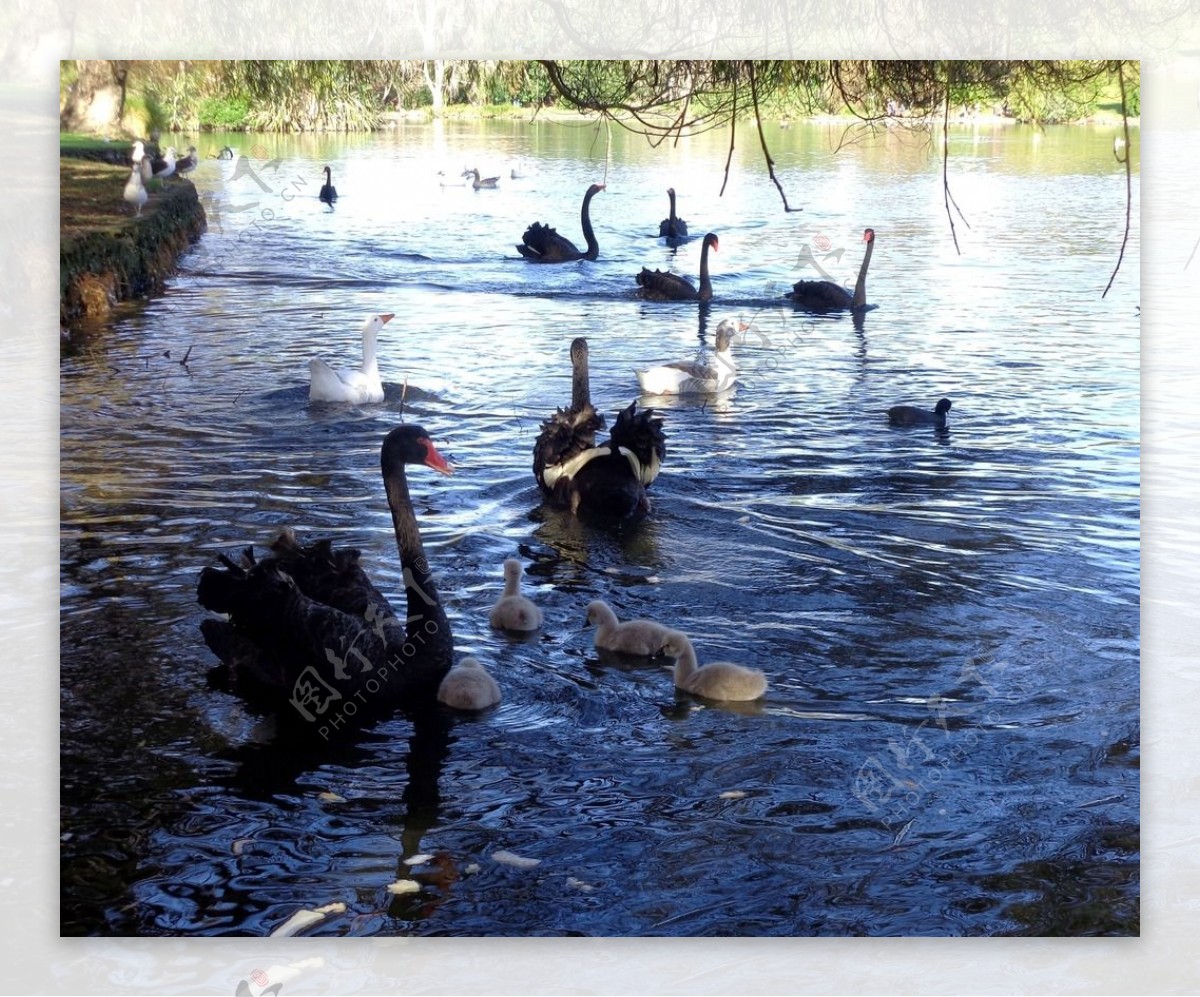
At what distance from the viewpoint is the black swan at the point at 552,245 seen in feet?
20.2

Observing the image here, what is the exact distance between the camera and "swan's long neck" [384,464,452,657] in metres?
4.49

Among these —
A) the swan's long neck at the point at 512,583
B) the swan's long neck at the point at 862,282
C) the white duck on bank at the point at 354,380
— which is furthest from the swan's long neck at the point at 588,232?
the swan's long neck at the point at 512,583

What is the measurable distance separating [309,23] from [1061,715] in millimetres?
2845

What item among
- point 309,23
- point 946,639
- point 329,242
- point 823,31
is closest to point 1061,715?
point 946,639

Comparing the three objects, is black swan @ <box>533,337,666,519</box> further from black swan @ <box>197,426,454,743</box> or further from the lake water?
black swan @ <box>197,426,454,743</box>

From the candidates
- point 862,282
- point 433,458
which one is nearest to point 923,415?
point 862,282

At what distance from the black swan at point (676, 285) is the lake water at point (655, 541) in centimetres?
9

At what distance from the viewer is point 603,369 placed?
21.3 ft

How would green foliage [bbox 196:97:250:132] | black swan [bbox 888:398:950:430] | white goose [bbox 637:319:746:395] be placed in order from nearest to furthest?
green foliage [bbox 196:97:250:132]
black swan [bbox 888:398:950:430]
white goose [bbox 637:319:746:395]

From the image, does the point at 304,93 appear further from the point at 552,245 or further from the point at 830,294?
the point at 830,294

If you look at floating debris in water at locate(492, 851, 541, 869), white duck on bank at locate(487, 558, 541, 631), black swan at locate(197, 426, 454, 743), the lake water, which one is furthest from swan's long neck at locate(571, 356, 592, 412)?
floating debris in water at locate(492, 851, 541, 869)

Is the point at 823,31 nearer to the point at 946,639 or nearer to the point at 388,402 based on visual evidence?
the point at 946,639

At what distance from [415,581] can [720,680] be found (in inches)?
38.8

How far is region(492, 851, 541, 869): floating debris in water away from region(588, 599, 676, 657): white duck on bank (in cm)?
97
